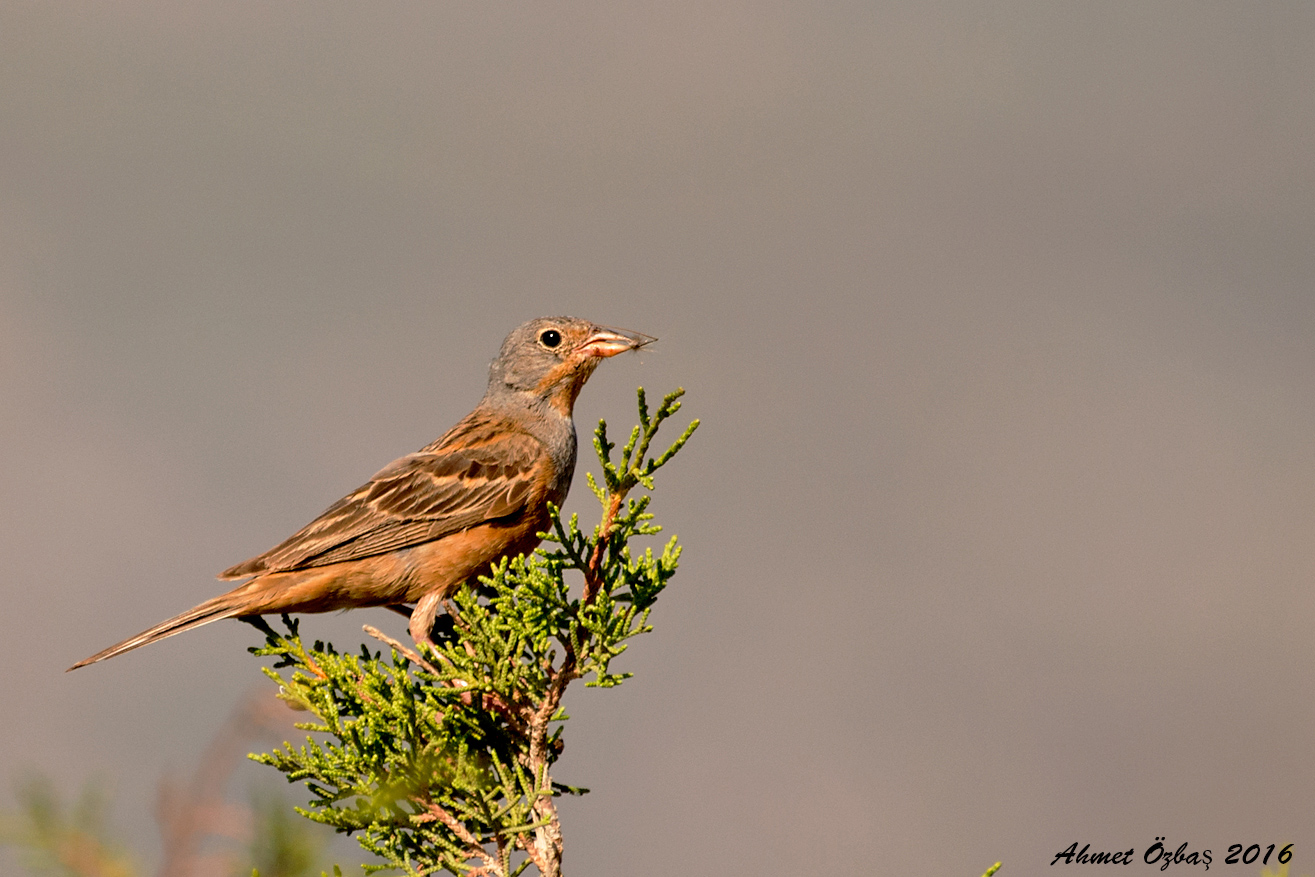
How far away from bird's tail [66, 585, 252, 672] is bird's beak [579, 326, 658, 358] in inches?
93.9

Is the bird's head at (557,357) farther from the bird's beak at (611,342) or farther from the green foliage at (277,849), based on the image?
the green foliage at (277,849)

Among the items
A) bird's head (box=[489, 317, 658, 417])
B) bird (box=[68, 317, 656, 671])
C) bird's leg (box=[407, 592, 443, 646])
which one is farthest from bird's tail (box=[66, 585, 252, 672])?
bird's head (box=[489, 317, 658, 417])

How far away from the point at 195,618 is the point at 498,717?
172 centimetres

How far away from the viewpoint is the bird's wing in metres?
5.96

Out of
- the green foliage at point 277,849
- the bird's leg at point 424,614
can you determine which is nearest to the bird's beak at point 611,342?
the bird's leg at point 424,614

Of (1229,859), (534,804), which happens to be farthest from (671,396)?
(1229,859)

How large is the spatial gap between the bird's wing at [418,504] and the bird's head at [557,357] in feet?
1.52

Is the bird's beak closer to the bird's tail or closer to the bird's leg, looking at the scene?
the bird's leg

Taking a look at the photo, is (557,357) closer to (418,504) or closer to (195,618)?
(418,504)

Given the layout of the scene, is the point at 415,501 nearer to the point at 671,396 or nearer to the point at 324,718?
the point at 324,718

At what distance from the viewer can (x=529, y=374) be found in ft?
23.1

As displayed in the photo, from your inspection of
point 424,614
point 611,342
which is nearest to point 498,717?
point 424,614

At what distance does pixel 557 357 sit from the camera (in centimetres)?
698

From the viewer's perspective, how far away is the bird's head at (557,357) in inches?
274
